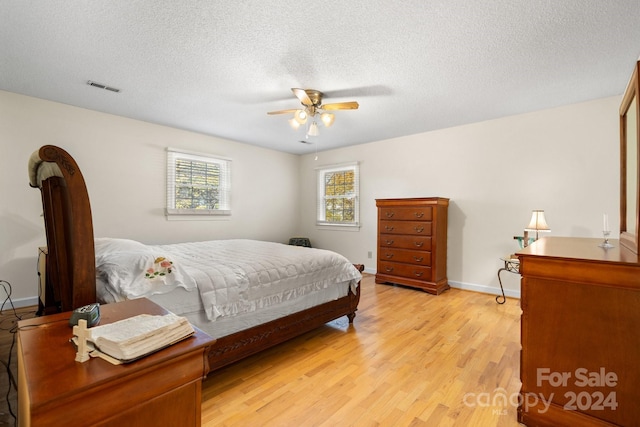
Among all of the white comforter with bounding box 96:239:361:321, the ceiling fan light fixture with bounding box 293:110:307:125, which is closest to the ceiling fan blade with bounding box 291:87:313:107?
the ceiling fan light fixture with bounding box 293:110:307:125

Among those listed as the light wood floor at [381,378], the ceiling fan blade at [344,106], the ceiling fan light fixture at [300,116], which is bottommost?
the light wood floor at [381,378]

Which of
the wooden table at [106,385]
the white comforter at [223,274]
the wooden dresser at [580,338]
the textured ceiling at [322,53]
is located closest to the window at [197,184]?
the textured ceiling at [322,53]

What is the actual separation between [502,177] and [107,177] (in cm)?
522

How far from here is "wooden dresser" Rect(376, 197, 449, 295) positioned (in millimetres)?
3994

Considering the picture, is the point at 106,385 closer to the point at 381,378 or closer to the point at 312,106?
the point at 381,378

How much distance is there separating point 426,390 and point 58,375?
1.90m

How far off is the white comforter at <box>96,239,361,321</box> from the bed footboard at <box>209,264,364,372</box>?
0.17 metres

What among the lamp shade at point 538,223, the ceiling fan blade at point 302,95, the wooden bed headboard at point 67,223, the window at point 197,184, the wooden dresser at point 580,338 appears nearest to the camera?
the wooden bed headboard at point 67,223

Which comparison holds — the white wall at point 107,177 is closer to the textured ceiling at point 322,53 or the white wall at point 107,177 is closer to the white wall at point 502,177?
the textured ceiling at point 322,53

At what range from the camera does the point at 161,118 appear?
388 centimetres

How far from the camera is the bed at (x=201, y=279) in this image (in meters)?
1.19

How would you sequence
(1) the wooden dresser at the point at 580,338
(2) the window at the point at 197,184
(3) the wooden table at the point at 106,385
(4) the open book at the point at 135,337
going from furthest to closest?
(2) the window at the point at 197,184
(1) the wooden dresser at the point at 580,338
(4) the open book at the point at 135,337
(3) the wooden table at the point at 106,385

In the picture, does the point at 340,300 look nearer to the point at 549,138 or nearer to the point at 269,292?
the point at 269,292

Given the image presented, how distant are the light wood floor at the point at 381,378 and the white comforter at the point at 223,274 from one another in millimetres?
466
